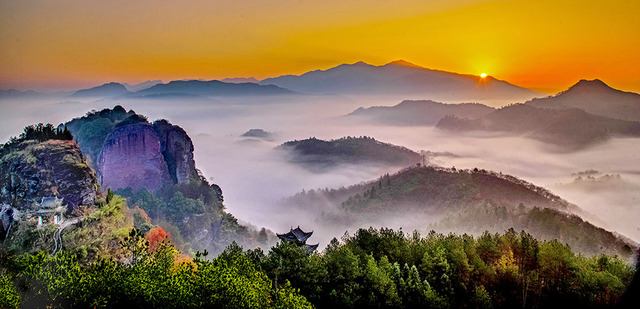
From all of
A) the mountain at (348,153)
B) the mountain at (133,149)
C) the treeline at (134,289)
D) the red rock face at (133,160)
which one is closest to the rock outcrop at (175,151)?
the mountain at (133,149)

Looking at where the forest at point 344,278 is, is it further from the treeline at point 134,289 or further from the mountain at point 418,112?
the mountain at point 418,112

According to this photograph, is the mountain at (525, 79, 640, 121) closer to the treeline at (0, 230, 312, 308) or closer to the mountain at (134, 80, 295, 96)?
the mountain at (134, 80, 295, 96)

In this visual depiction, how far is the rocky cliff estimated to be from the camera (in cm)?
1723

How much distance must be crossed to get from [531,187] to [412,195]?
41.2 ft

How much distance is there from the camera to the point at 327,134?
287ft

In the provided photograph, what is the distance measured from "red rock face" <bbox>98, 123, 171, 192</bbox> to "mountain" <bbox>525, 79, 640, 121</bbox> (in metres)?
55.3

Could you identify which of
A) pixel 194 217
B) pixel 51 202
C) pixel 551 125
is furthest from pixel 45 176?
pixel 551 125

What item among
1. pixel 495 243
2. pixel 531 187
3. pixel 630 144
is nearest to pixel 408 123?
pixel 630 144

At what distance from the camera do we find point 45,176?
1795 cm

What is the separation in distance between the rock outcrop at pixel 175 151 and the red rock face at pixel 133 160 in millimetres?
1031

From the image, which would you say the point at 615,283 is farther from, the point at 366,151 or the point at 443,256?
the point at 366,151

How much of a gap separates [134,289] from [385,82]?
120755 mm

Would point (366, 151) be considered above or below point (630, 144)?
below

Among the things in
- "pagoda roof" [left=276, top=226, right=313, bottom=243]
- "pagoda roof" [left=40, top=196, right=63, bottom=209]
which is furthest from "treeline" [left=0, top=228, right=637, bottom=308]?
"pagoda roof" [left=276, top=226, right=313, bottom=243]
